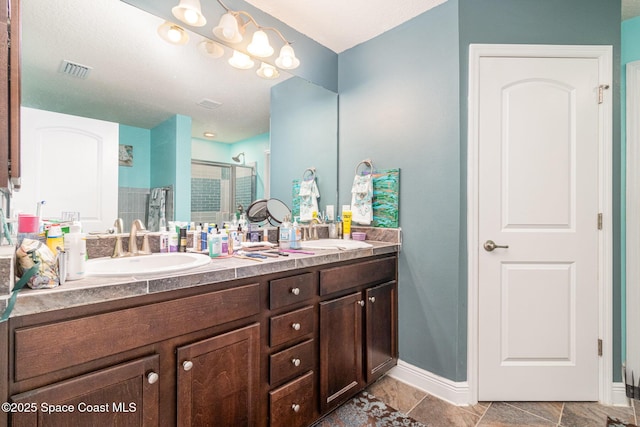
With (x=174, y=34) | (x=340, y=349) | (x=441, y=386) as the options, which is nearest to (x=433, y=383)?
(x=441, y=386)

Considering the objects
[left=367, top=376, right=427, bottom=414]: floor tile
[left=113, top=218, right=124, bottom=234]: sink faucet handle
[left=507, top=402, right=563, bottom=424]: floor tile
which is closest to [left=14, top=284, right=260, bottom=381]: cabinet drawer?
[left=113, top=218, right=124, bottom=234]: sink faucet handle

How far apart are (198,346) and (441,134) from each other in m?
1.73

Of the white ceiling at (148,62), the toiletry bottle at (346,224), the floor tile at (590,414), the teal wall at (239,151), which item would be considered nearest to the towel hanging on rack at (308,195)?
the toiletry bottle at (346,224)

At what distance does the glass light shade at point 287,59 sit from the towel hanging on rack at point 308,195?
2.47 feet

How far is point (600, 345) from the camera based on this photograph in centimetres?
174

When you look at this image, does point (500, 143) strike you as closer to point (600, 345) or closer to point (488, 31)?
point (488, 31)

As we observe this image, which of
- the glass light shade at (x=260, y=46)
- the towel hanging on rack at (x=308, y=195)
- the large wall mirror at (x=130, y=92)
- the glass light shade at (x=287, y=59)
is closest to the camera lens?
the large wall mirror at (x=130, y=92)

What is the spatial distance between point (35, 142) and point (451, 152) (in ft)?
6.76

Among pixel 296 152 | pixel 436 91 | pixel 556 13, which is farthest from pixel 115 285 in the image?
pixel 556 13

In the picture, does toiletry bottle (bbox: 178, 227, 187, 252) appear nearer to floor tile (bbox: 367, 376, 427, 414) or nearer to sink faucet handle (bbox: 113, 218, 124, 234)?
sink faucet handle (bbox: 113, 218, 124, 234)

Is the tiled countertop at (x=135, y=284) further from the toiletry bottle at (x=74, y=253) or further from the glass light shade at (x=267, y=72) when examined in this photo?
the glass light shade at (x=267, y=72)

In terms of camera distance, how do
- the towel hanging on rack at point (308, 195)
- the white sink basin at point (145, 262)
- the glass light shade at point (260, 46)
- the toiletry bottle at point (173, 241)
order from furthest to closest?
the towel hanging on rack at point (308, 195) < the glass light shade at point (260, 46) < the toiletry bottle at point (173, 241) < the white sink basin at point (145, 262)

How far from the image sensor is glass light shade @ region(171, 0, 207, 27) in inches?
60.0

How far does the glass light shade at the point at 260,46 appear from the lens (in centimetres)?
186
